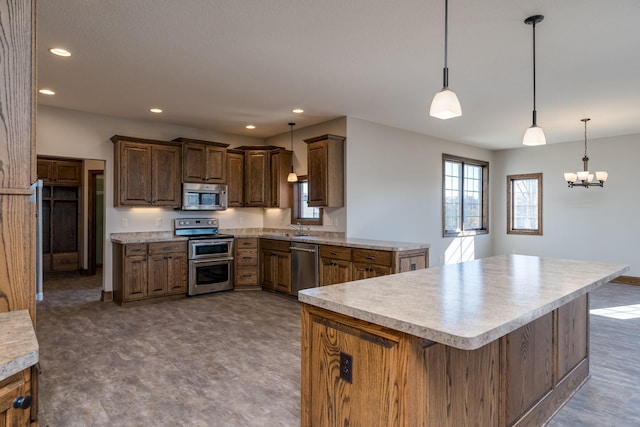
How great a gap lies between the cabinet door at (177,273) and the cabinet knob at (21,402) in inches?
173

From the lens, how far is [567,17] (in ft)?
8.61

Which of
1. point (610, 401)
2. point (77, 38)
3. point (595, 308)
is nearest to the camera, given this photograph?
point (610, 401)

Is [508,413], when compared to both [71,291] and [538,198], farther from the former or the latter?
[538,198]

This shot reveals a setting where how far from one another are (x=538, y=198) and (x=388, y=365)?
763 centimetres

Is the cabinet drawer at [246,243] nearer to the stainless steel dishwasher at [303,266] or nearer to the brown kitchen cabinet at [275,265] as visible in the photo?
the brown kitchen cabinet at [275,265]

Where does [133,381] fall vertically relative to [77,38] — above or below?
below

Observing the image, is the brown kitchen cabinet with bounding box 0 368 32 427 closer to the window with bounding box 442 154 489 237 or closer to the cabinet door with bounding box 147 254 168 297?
the cabinet door with bounding box 147 254 168 297

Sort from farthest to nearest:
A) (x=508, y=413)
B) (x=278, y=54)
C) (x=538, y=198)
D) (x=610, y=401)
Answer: (x=538, y=198) → (x=278, y=54) → (x=610, y=401) → (x=508, y=413)

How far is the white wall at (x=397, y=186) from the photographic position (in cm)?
546

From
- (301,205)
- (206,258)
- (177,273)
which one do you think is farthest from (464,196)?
(177,273)

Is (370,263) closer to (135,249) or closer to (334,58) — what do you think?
(334,58)

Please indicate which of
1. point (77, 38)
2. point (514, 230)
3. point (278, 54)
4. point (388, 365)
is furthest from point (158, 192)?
point (514, 230)

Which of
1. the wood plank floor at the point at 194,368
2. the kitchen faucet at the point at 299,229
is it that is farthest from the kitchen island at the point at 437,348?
the kitchen faucet at the point at 299,229

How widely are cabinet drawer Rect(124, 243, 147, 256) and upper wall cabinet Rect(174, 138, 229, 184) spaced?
121 cm
